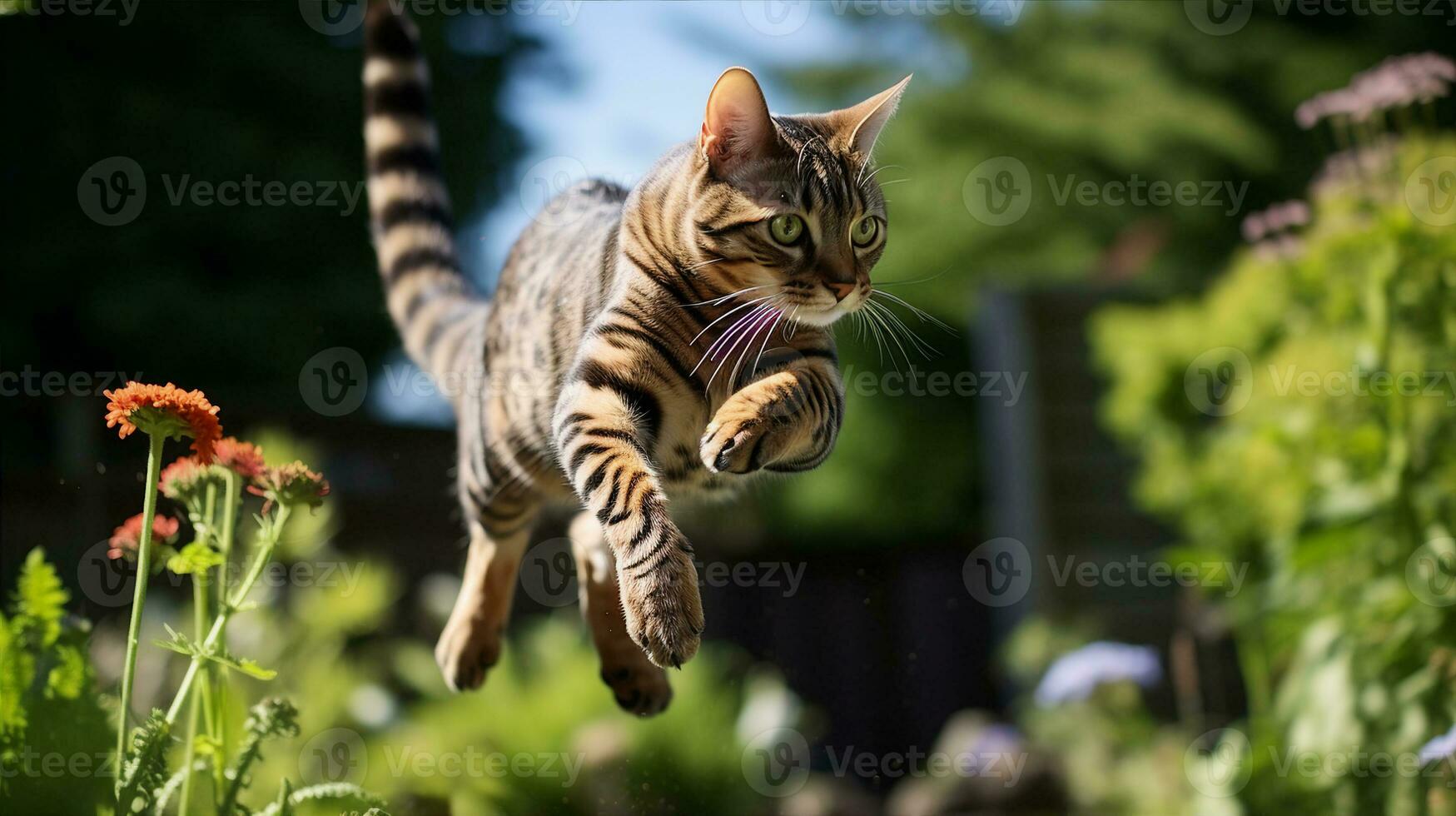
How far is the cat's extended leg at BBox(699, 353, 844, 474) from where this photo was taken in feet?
4.09

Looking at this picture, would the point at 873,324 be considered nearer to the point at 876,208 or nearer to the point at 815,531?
the point at 876,208

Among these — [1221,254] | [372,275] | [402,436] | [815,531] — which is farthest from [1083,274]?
[402,436]

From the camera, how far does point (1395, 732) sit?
273cm

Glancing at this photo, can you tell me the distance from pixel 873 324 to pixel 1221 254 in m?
8.15

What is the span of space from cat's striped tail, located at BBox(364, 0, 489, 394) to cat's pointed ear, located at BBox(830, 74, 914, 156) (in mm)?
801

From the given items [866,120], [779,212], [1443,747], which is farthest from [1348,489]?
[779,212]

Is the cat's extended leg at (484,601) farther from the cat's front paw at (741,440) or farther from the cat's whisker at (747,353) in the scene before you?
the cat's front paw at (741,440)

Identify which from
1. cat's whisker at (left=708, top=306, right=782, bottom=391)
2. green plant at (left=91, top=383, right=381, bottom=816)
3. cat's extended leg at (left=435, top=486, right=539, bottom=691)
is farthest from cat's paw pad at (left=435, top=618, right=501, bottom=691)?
cat's whisker at (left=708, top=306, right=782, bottom=391)

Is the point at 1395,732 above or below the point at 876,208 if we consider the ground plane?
below

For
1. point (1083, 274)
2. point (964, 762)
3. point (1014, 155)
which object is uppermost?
point (1014, 155)

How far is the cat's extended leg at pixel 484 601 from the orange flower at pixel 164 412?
64cm

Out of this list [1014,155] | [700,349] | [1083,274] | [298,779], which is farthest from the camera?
[1014,155]

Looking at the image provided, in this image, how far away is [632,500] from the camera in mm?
1319

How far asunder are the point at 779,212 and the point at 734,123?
109 mm
